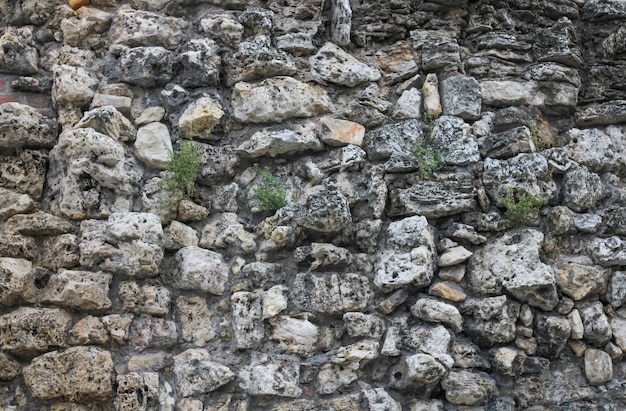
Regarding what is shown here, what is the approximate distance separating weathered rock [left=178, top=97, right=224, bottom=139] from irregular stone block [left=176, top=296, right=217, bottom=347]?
2.64 feet

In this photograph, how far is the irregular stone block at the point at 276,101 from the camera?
3.21 metres

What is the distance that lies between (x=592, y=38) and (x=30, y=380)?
10.9 feet

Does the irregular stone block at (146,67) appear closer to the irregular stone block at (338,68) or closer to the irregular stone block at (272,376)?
the irregular stone block at (338,68)

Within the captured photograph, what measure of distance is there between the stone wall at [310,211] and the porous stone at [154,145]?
1cm

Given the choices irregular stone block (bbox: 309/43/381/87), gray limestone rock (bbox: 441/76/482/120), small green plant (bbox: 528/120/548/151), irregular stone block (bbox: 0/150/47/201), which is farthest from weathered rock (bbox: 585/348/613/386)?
irregular stone block (bbox: 0/150/47/201)

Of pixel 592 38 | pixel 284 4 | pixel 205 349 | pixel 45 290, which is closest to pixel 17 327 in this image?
pixel 45 290

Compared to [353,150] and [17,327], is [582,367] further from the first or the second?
[17,327]

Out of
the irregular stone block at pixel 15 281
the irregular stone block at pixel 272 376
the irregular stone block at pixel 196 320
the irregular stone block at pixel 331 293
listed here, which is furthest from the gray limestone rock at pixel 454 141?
the irregular stone block at pixel 15 281

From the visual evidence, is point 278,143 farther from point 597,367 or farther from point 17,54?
point 597,367

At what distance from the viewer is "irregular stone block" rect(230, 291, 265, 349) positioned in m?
2.85

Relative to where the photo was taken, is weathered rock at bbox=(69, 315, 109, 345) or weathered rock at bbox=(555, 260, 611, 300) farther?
weathered rock at bbox=(555, 260, 611, 300)

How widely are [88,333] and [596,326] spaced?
7.35 feet

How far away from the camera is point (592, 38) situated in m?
3.67

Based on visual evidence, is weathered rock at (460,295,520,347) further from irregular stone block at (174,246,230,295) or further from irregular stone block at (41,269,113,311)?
irregular stone block at (41,269,113,311)
